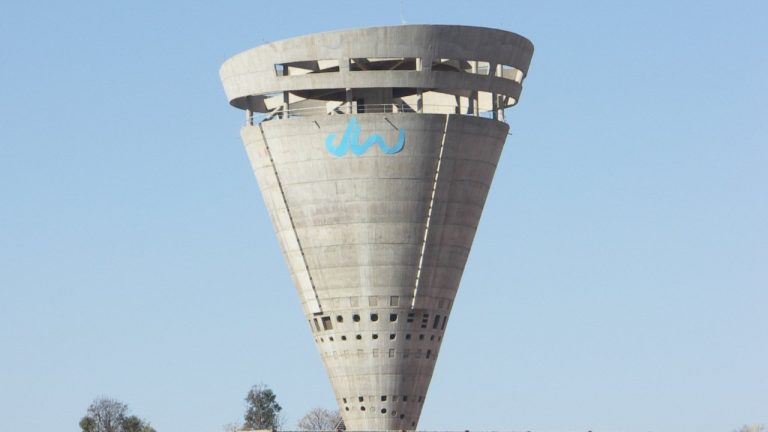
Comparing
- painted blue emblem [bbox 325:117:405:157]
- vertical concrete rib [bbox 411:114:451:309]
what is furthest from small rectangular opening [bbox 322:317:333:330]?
painted blue emblem [bbox 325:117:405:157]

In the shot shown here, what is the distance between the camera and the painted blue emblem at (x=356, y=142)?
325ft

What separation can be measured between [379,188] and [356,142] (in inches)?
110

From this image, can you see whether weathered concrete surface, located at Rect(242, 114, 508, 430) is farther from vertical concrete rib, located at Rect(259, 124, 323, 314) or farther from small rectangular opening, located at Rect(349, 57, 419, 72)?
small rectangular opening, located at Rect(349, 57, 419, 72)

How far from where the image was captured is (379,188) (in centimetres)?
9944

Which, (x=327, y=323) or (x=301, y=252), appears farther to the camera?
(x=301, y=252)

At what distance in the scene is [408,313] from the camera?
329 feet

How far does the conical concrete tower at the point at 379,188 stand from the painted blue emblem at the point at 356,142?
0.05m

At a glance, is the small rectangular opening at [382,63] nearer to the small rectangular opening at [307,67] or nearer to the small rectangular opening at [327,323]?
the small rectangular opening at [307,67]

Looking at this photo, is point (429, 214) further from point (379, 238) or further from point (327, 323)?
point (327, 323)

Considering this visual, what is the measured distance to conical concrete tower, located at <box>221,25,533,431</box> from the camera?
325 ft

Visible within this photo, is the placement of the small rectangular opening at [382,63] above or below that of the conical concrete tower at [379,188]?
above

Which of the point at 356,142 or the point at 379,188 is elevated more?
the point at 356,142

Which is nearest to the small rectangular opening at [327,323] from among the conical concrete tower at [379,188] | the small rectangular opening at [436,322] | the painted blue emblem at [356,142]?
the conical concrete tower at [379,188]

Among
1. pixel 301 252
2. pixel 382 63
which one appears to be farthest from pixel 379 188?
pixel 382 63
